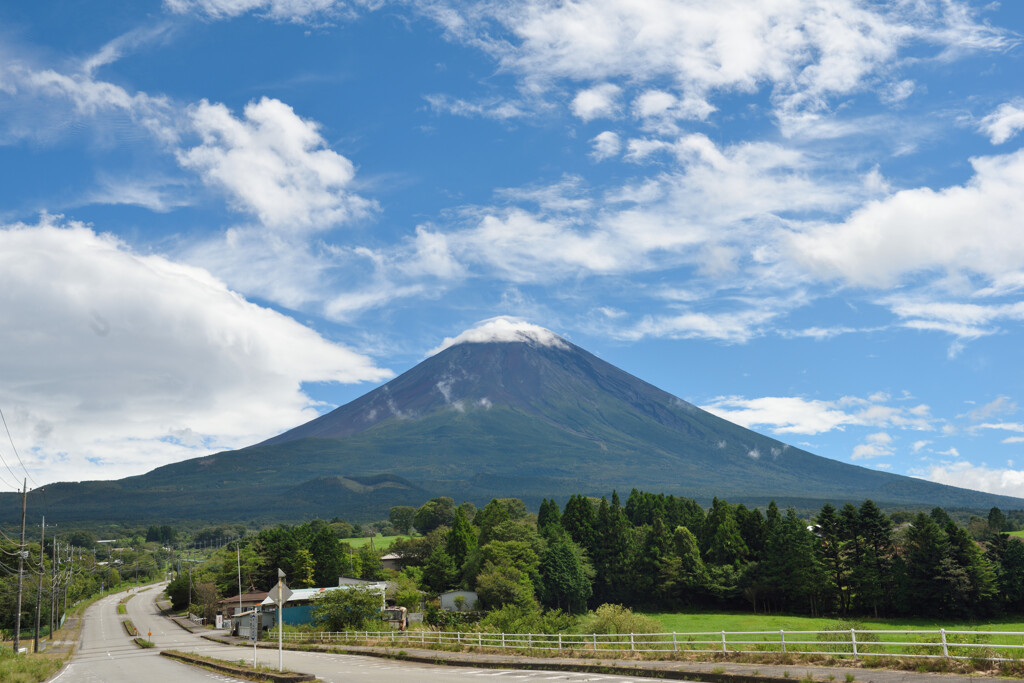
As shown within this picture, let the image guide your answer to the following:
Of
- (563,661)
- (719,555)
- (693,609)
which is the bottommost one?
(693,609)

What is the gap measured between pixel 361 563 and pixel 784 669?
276 ft

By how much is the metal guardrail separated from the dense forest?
58.1 feet

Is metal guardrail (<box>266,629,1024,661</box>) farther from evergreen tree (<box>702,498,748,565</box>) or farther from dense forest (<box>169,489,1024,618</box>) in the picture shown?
evergreen tree (<box>702,498,748,565</box>)

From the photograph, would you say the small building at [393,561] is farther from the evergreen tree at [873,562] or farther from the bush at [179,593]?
the evergreen tree at [873,562]

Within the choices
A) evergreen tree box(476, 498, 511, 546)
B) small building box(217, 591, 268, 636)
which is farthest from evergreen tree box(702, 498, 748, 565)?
small building box(217, 591, 268, 636)

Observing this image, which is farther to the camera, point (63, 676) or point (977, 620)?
point (977, 620)

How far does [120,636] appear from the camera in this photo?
62812 millimetres

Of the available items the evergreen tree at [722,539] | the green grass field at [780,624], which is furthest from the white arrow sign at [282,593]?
the evergreen tree at [722,539]

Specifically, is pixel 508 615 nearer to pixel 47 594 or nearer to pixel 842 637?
pixel 842 637

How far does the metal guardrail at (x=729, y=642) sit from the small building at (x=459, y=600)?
54.7ft

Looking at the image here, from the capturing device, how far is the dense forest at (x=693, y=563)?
61.4m

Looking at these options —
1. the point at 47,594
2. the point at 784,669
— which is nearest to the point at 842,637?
the point at 784,669

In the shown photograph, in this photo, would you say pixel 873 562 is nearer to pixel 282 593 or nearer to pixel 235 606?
pixel 282 593

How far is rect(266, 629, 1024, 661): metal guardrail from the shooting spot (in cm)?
1522
